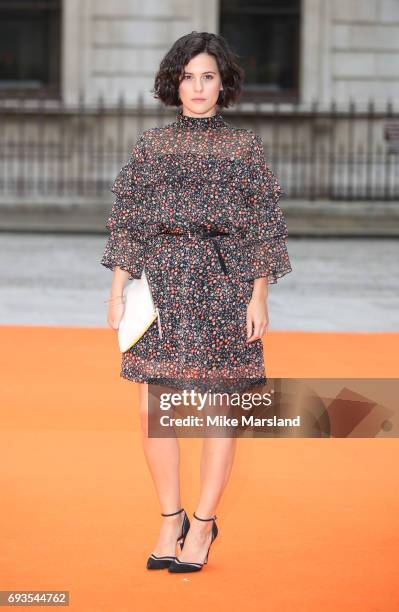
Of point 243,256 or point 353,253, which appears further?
point 353,253

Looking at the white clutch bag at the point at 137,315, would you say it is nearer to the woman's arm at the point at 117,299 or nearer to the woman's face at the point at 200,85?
the woman's arm at the point at 117,299

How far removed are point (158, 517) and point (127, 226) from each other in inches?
46.8

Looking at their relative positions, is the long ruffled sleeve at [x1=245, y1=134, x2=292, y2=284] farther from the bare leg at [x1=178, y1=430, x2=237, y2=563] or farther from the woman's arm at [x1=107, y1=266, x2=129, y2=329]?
the bare leg at [x1=178, y1=430, x2=237, y2=563]

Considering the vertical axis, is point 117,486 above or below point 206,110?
below

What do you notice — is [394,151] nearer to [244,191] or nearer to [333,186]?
[333,186]

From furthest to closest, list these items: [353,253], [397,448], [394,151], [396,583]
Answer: [394,151] → [353,253] → [397,448] → [396,583]

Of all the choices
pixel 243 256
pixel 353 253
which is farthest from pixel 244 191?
pixel 353 253

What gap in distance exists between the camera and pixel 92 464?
6203 millimetres

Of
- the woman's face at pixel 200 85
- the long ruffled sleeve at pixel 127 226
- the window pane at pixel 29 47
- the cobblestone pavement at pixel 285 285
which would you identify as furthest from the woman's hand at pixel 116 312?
the window pane at pixel 29 47

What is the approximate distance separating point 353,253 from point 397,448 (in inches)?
438

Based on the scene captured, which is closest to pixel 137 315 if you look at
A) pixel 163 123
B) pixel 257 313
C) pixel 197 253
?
pixel 197 253

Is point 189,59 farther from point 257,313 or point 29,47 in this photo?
point 29,47

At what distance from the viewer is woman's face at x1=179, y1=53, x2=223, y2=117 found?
15.2 ft

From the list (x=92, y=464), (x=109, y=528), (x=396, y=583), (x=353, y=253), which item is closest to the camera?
(x=396, y=583)
